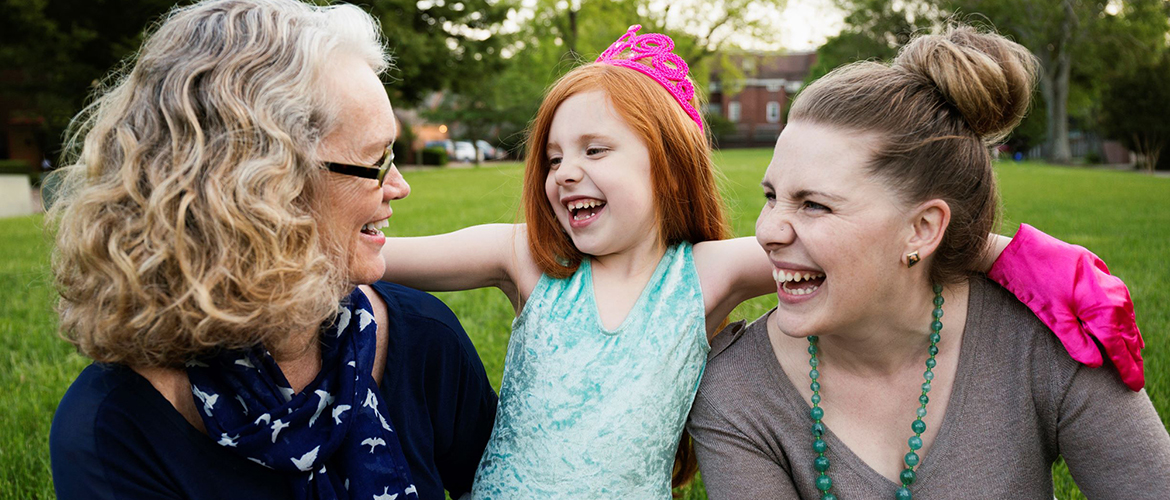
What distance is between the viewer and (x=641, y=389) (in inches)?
97.0

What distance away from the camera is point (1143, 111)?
28484mm

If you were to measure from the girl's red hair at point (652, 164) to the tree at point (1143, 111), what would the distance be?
1212 inches

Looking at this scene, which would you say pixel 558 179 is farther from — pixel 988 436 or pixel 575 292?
pixel 988 436

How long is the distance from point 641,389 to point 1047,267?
1.13 meters

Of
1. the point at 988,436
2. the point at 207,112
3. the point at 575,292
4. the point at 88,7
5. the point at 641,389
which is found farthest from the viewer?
the point at 88,7

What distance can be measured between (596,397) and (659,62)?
122 cm

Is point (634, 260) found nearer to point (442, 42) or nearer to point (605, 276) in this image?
point (605, 276)

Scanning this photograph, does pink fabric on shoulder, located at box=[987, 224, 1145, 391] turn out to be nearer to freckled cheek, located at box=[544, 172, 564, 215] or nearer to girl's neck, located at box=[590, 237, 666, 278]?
girl's neck, located at box=[590, 237, 666, 278]

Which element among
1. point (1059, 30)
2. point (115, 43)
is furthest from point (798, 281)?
point (1059, 30)

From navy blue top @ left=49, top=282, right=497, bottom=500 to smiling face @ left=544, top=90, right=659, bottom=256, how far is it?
0.53 metres

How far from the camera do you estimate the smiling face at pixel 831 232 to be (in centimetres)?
201

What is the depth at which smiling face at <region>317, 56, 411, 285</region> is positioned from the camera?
1.93 metres

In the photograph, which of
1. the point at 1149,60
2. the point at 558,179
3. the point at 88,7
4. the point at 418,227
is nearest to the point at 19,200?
the point at 88,7

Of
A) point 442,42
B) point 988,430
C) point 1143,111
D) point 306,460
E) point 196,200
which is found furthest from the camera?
point 1143,111
